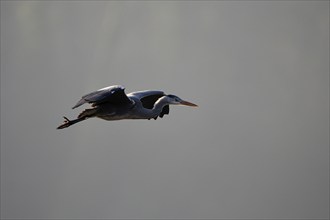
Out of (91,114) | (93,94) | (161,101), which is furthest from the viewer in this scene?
(161,101)

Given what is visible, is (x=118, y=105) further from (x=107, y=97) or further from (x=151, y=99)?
(x=151, y=99)

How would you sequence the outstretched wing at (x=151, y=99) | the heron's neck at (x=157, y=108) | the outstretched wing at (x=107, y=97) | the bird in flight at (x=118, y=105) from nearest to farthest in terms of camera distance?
the outstretched wing at (x=107, y=97) < the bird in flight at (x=118, y=105) < the heron's neck at (x=157, y=108) < the outstretched wing at (x=151, y=99)

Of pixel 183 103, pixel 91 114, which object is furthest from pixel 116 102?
pixel 183 103

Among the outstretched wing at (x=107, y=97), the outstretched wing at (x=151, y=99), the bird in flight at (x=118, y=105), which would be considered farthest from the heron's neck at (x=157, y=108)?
the outstretched wing at (x=107, y=97)

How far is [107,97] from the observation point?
2598cm

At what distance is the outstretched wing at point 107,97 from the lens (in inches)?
1001

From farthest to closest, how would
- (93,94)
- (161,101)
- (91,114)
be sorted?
(161,101) < (91,114) < (93,94)

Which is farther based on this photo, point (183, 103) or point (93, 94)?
point (183, 103)

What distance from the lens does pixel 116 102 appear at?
28.0 m

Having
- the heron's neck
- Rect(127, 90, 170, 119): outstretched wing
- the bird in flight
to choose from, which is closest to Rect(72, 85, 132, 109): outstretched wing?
the bird in flight

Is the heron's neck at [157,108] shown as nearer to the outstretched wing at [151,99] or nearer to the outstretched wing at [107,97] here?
the outstretched wing at [151,99]

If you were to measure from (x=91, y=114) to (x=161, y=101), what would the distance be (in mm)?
3321

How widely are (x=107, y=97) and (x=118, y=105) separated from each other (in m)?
2.16

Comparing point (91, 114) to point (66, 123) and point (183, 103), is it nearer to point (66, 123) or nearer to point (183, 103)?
point (66, 123)
